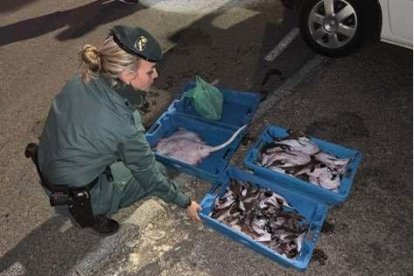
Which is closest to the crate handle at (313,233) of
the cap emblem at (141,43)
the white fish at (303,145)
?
the white fish at (303,145)

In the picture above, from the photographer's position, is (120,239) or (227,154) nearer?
(120,239)

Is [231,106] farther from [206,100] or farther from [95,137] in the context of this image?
[95,137]

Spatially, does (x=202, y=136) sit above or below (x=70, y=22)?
below

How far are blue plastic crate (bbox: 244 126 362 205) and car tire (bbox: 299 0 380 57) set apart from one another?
1811 mm

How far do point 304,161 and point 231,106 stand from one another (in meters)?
1.40

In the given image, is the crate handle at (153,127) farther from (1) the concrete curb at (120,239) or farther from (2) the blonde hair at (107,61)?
(2) the blonde hair at (107,61)

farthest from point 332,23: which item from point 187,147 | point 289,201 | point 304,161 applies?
point 289,201

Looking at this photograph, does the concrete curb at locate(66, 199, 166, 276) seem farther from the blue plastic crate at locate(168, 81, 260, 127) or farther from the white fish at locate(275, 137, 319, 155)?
the white fish at locate(275, 137, 319, 155)

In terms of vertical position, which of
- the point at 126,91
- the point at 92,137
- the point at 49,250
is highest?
the point at 126,91

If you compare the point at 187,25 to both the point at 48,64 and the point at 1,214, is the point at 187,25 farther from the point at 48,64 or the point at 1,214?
the point at 1,214

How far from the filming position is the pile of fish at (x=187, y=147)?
4812mm

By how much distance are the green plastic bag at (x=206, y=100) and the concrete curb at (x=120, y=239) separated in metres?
1.19

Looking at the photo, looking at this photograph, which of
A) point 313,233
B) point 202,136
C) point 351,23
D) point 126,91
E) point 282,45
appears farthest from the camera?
point 282,45

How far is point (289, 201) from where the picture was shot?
4.27 meters
